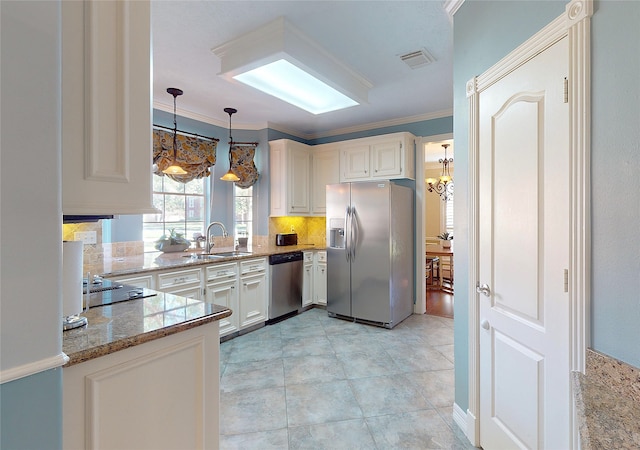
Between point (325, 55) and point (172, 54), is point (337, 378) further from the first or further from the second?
point (172, 54)

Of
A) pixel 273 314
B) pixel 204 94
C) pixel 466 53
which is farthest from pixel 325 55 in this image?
pixel 273 314

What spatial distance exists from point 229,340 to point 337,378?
4.63 feet

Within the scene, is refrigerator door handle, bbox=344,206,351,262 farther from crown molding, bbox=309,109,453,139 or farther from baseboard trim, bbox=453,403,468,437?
baseboard trim, bbox=453,403,468,437

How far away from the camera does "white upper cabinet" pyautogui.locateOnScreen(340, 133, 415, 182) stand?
418cm

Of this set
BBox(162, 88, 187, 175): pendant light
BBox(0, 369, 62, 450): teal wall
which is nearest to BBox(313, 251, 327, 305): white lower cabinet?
BBox(162, 88, 187, 175): pendant light

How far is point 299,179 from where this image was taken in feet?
15.5

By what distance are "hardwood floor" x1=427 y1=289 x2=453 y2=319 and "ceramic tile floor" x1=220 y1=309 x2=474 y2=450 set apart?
60cm

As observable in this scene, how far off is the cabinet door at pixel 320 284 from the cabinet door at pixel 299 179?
2.95 ft

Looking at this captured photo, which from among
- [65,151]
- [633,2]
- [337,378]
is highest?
Answer: [633,2]

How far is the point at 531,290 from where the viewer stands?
A: 57.1 inches

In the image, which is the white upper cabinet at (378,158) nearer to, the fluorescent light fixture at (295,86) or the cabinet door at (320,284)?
the fluorescent light fixture at (295,86)

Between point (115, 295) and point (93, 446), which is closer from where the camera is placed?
point (93, 446)

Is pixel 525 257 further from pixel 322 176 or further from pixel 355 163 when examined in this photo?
pixel 322 176

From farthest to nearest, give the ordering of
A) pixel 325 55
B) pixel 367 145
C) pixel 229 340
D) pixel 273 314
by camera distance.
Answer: pixel 367 145
pixel 273 314
pixel 229 340
pixel 325 55
